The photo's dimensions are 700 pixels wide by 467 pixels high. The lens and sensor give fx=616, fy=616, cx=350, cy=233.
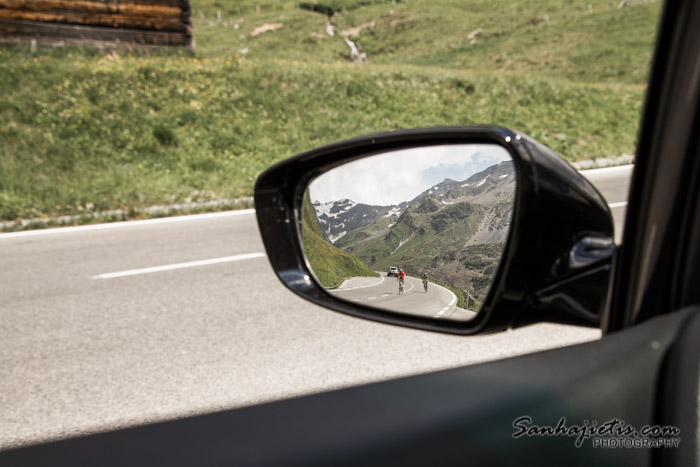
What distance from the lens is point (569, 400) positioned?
853 millimetres

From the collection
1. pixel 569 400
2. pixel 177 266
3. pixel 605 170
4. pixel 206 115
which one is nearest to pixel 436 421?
pixel 569 400

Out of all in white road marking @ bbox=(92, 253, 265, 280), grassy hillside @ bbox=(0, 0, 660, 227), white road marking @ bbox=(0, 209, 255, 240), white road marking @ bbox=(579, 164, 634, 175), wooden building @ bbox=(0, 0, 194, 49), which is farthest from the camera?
wooden building @ bbox=(0, 0, 194, 49)

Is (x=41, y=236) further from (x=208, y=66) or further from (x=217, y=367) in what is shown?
Result: (x=208, y=66)

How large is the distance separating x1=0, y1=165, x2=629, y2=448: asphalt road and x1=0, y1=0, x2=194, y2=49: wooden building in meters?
9.39

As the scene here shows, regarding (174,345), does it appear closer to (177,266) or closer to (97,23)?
(177,266)

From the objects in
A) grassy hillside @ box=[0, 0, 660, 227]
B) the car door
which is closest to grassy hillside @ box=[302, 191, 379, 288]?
the car door

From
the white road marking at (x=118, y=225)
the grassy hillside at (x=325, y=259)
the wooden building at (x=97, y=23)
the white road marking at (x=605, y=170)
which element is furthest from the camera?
the wooden building at (x=97, y=23)

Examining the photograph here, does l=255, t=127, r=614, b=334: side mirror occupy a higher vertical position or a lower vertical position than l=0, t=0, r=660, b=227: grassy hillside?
higher

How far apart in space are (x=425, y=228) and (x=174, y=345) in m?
2.96

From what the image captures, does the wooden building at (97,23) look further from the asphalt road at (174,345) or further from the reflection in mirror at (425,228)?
the reflection in mirror at (425,228)

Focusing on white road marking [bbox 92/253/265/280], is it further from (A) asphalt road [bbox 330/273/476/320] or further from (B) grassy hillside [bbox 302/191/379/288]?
(A) asphalt road [bbox 330/273/476/320]

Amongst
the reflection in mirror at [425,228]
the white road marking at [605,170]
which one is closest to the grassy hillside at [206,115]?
the white road marking at [605,170]

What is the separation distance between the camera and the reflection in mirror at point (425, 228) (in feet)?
3.26

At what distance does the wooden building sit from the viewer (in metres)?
13.0
